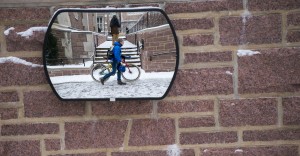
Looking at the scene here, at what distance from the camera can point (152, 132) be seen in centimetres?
154

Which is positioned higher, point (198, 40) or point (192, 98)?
point (198, 40)

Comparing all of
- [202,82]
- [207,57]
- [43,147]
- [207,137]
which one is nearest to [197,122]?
[207,137]

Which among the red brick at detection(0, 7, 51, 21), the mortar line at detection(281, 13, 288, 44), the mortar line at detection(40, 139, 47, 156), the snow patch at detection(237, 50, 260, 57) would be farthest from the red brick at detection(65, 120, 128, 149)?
the mortar line at detection(281, 13, 288, 44)

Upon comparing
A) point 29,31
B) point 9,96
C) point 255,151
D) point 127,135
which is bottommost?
point 255,151

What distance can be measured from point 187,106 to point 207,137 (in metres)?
0.19

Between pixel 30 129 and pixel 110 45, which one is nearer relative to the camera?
pixel 110 45

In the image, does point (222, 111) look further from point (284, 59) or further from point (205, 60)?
point (284, 59)

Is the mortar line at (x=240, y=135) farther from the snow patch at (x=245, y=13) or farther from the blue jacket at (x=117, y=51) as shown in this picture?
the blue jacket at (x=117, y=51)

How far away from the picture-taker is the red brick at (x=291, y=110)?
59.6 inches

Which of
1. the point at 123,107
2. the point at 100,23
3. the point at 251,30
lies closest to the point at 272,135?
the point at 251,30

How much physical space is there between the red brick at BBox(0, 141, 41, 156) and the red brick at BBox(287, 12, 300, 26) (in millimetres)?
1392

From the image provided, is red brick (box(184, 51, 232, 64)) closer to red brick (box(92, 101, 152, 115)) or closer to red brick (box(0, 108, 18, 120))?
red brick (box(92, 101, 152, 115))

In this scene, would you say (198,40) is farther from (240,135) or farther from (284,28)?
(240,135)

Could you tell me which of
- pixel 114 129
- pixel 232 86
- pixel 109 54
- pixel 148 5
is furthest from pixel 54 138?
pixel 232 86
